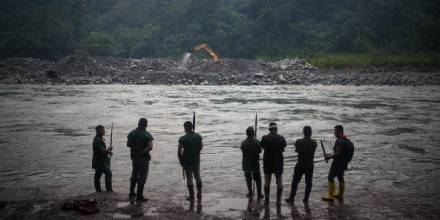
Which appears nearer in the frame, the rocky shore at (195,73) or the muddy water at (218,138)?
the muddy water at (218,138)

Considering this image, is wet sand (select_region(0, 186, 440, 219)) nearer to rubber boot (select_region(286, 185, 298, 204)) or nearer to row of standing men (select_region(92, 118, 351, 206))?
rubber boot (select_region(286, 185, 298, 204))

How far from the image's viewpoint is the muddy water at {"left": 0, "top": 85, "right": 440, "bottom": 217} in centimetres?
1071

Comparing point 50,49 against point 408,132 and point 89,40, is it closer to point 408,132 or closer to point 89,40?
point 89,40

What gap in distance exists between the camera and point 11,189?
10.4 meters

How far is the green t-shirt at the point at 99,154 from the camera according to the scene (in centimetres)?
937

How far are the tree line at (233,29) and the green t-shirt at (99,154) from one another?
6551 cm

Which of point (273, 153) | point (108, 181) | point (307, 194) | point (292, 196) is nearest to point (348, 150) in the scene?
point (307, 194)

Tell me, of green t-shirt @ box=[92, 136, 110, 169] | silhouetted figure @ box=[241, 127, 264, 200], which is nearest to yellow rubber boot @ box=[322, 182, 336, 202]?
silhouetted figure @ box=[241, 127, 264, 200]

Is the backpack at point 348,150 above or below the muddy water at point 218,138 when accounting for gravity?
above

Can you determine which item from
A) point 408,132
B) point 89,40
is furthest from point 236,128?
point 89,40

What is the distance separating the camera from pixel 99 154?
30.9ft

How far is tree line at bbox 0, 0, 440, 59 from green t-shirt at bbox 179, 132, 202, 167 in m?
64.7

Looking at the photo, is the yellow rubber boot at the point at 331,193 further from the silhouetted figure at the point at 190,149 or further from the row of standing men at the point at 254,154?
the silhouetted figure at the point at 190,149

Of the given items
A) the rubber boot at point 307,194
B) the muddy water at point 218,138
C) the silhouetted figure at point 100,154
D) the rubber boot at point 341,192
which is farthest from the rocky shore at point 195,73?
the silhouetted figure at point 100,154
